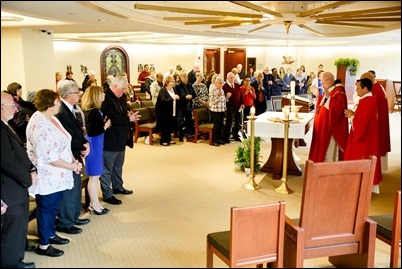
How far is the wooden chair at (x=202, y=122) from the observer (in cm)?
796

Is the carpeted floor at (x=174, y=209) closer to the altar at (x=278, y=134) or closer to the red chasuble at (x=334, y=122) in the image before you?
the altar at (x=278, y=134)

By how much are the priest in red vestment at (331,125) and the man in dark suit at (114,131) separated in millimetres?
2507

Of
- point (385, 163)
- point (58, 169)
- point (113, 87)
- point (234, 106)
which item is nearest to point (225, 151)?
point (234, 106)

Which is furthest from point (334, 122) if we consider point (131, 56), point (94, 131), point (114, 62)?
point (131, 56)

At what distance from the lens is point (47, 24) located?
568 cm

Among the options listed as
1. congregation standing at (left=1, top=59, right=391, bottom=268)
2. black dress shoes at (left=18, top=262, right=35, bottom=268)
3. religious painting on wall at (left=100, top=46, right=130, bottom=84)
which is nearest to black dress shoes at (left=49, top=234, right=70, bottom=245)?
congregation standing at (left=1, top=59, right=391, bottom=268)

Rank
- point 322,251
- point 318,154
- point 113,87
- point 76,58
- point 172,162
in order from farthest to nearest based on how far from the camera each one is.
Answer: point 76,58
point 172,162
point 318,154
point 113,87
point 322,251

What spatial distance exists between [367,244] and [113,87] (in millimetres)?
2920

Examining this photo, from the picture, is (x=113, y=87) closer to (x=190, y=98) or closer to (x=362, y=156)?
(x=362, y=156)

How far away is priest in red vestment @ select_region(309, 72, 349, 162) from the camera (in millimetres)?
5332

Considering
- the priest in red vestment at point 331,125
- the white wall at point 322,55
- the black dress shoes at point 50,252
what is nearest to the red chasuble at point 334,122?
the priest in red vestment at point 331,125

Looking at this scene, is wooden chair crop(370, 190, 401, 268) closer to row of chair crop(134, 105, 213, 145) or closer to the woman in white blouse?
the woman in white blouse

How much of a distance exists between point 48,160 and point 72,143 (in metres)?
0.44

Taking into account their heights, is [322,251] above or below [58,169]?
below
